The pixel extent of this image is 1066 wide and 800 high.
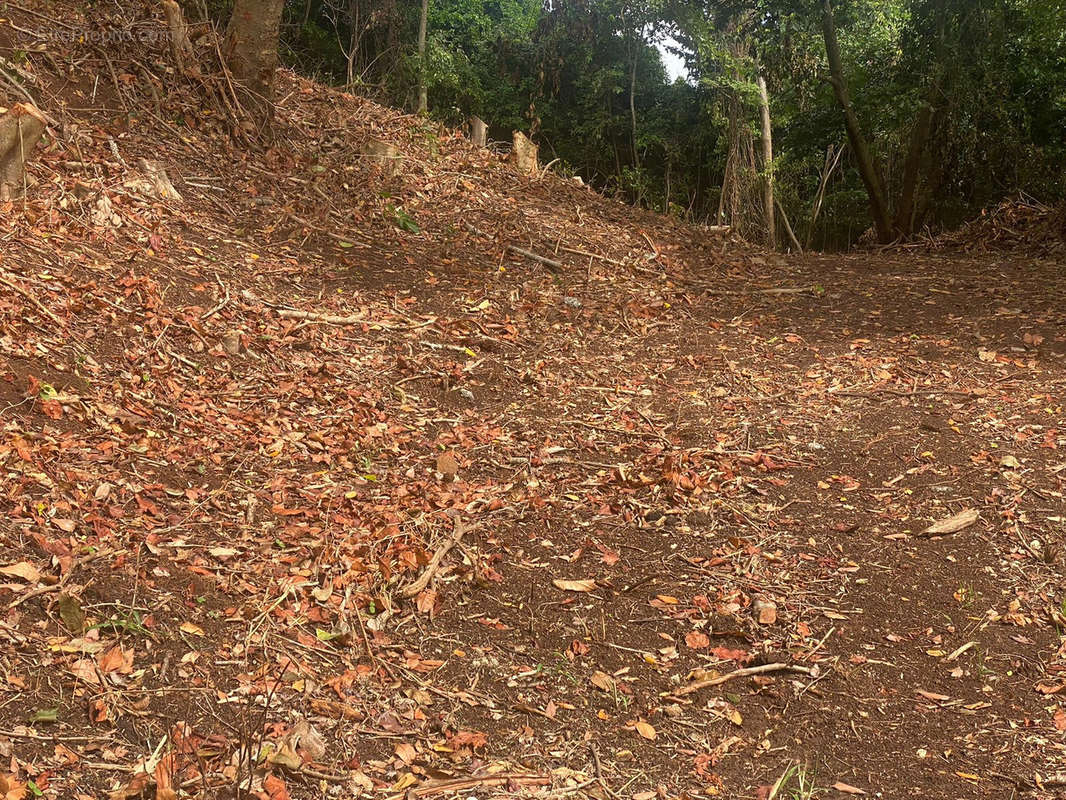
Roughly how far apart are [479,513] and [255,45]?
5.31m

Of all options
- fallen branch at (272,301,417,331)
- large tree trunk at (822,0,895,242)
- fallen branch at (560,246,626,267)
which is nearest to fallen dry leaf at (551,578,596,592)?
fallen branch at (272,301,417,331)

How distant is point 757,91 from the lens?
13180mm

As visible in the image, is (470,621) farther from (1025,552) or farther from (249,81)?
(249,81)

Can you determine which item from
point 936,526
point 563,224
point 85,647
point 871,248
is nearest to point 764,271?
point 563,224

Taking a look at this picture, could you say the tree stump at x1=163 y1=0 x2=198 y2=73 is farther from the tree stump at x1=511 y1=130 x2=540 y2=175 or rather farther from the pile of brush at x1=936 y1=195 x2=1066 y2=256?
the pile of brush at x1=936 y1=195 x2=1066 y2=256

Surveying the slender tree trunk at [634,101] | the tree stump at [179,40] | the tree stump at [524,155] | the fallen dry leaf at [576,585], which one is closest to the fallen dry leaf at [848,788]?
the fallen dry leaf at [576,585]

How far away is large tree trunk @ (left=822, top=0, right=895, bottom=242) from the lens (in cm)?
869

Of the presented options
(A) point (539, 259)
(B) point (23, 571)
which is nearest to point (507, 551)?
(B) point (23, 571)

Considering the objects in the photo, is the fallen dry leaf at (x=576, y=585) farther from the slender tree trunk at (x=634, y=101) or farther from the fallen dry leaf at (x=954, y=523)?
the slender tree trunk at (x=634, y=101)

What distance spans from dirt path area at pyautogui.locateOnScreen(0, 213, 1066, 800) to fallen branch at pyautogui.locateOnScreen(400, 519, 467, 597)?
32 mm

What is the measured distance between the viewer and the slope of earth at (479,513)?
2625 millimetres

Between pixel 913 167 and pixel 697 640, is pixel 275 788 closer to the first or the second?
pixel 697 640

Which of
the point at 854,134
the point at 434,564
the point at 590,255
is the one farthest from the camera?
the point at 854,134

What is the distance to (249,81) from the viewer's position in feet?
24.6
